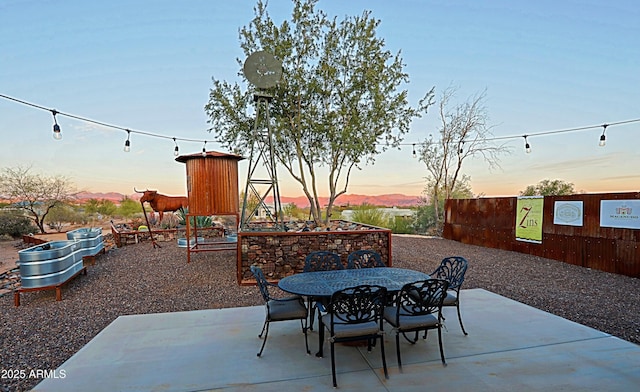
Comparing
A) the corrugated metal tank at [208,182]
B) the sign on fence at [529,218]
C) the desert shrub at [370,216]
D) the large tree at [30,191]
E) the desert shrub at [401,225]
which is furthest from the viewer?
the desert shrub at [401,225]

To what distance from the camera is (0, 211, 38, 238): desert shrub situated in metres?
11.0

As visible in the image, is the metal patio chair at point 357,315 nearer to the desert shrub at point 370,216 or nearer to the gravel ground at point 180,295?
→ the gravel ground at point 180,295

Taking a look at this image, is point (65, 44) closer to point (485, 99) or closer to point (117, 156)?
point (117, 156)

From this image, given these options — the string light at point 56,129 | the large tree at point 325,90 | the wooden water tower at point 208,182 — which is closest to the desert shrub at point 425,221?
the large tree at point 325,90

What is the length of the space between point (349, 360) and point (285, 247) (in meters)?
3.04

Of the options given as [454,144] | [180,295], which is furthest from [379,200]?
[180,295]

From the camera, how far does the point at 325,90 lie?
23.3 ft

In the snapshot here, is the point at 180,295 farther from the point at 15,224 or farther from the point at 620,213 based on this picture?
the point at 15,224

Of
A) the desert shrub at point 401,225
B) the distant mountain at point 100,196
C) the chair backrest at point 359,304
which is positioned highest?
the distant mountain at point 100,196

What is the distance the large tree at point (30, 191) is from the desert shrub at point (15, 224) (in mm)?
227

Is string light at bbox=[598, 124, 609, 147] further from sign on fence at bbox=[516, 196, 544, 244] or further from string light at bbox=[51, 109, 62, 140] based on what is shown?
string light at bbox=[51, 109, 62, 140]

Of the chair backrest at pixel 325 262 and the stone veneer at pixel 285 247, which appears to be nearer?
the chair backrest at pixel 325 262

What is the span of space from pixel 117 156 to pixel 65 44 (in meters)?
4.20

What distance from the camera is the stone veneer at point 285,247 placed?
5320 millimetres
